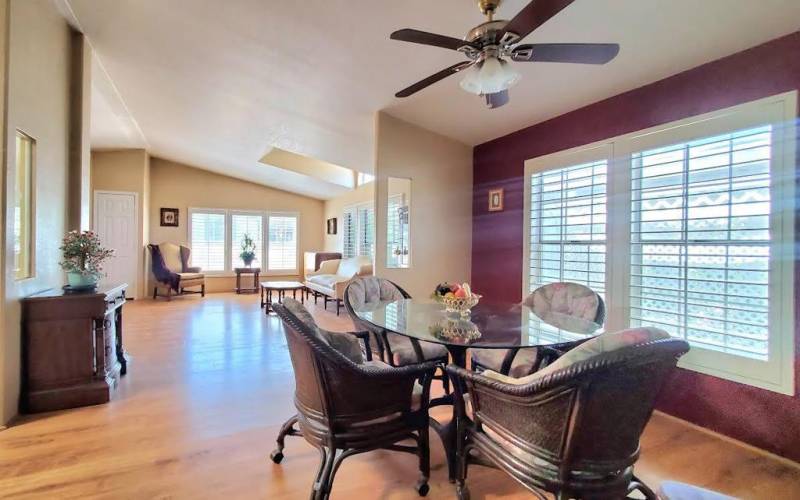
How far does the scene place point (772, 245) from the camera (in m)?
2.16

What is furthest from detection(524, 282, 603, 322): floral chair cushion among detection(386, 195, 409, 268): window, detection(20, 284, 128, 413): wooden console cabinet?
detection(20, 284, 128, 413): wooden console cabinet

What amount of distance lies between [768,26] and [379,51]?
2.32 meters

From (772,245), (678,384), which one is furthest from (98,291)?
(772,245)

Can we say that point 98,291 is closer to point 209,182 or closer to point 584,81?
point 584,81

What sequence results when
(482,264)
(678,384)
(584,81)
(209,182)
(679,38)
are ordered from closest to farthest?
(679,38), (678,384), (584,81), (482,264), (209,182)

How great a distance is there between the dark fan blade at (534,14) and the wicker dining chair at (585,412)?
1.23 meters

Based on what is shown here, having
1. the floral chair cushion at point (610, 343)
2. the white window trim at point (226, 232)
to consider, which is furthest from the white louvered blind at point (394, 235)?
the white window trim at point (226, 232)

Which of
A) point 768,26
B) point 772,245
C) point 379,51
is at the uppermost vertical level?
point 379,51

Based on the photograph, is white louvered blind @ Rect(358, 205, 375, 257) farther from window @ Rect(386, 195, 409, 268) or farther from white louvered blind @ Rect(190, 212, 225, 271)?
white louvered blind @ Rect(190, 212, 225, 271)

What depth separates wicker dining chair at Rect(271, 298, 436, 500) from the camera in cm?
160

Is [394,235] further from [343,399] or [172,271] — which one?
[172,271]

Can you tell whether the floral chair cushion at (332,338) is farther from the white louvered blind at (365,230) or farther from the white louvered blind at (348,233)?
the white louvered blind at (348,233)

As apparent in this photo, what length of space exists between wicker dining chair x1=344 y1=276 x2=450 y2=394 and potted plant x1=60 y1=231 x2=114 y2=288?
199 cm

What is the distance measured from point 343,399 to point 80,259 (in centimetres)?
256
